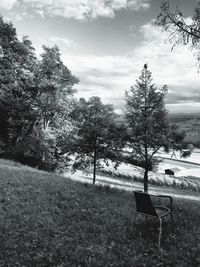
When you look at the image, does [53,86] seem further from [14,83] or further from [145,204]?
[145,204]

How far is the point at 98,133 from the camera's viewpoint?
17.0 meters

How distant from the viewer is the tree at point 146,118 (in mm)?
17781

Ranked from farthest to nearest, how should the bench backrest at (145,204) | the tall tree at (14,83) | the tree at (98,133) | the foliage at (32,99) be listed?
1. the tall tree at (14,83)
2. the foliage at (32,99)
3. the tree at (98,133)
4. the bench backrest at (145,204)

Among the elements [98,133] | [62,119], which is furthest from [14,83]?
[98,133]

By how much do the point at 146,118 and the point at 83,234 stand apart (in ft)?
42.3

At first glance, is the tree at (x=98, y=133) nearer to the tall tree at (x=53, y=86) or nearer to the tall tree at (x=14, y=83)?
the tall tree at (x=53, y=86)

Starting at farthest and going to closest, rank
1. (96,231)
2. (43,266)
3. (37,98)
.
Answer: (37,98)
(96,231)
(43,266)

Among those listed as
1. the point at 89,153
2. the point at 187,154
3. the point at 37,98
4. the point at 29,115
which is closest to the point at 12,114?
the point at 29,115

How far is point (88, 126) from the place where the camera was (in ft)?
56.9

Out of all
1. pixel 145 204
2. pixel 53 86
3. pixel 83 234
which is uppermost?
pixel 53 86

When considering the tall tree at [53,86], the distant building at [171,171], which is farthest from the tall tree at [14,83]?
the distant building at [171,171]

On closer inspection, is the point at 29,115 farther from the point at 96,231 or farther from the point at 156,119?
the point at 96,231

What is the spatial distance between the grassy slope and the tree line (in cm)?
849

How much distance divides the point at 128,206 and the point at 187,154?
10774 millimetres
